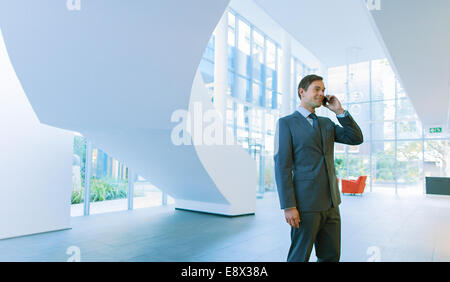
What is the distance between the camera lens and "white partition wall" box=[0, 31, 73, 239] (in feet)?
16.8

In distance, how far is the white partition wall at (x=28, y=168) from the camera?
5.13 meters

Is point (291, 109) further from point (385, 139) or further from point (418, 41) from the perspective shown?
point (418, 41)

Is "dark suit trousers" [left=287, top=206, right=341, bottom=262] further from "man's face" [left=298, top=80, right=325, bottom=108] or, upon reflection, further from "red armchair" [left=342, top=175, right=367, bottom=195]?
"red armchair" [left=342, top=175, right=367, bottom=195]

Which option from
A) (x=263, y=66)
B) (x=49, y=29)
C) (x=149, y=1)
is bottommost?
(x=49, y=29)

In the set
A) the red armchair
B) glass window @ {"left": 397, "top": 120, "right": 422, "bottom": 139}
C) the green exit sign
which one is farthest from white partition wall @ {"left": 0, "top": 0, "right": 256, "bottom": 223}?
glass window @ {"left": 397, "top": 120, "right": 422, "bottom": 139}

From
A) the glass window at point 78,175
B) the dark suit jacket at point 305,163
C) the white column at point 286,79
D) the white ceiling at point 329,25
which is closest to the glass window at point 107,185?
the glass window at point 78,175

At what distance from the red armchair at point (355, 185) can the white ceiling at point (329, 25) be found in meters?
5.65

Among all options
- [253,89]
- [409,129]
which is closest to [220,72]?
[253,89]

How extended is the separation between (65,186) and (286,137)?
5322 mm

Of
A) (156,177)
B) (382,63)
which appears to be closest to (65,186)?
(156,177)

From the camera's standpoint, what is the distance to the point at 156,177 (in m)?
7.59

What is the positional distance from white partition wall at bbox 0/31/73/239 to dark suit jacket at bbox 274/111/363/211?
501 centimetres

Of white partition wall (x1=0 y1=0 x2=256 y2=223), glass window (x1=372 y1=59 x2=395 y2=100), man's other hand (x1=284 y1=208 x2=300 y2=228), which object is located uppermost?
glass window (x1=372 y1=59 x2=395 y2=100)

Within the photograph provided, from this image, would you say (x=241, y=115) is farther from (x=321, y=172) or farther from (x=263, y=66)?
(x=321, y=172)
